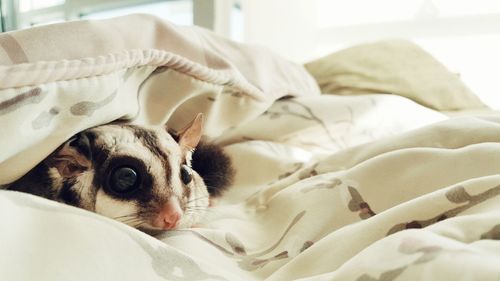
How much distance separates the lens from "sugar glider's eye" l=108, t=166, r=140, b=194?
48 centimetres

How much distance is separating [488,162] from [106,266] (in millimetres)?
359

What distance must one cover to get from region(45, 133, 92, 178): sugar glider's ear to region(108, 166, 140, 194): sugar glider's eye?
1.2 inches

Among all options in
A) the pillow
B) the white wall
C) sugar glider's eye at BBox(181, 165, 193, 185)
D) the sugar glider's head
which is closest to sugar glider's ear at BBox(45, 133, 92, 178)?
the sugar glider's head

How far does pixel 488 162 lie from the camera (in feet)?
1.59

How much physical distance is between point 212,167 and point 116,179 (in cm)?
26

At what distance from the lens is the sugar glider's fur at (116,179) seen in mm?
487

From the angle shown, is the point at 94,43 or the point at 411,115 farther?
the point at 411,115

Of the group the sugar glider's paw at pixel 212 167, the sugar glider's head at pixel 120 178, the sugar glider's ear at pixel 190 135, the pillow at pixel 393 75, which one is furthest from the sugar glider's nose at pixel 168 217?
the pillow at pixel 393 75

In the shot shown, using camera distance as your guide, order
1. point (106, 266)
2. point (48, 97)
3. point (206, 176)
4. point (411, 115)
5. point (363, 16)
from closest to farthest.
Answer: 1. point (106, 266)
2. point (48, 97)
3. point (206, 176)
4. point (411, 115)
5. point (363, 16)

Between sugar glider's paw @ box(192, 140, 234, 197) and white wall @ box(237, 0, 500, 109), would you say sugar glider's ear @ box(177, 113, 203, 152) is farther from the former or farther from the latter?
white wall @ box(237, 0, 500, 109)

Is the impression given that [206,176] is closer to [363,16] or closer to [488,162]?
[488,162]

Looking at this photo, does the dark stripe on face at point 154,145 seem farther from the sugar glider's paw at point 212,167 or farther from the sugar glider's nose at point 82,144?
the sugar glider's paw at point 212,167

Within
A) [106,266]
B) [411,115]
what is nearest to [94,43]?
[106,266]

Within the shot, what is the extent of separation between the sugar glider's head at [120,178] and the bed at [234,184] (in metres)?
0.02
